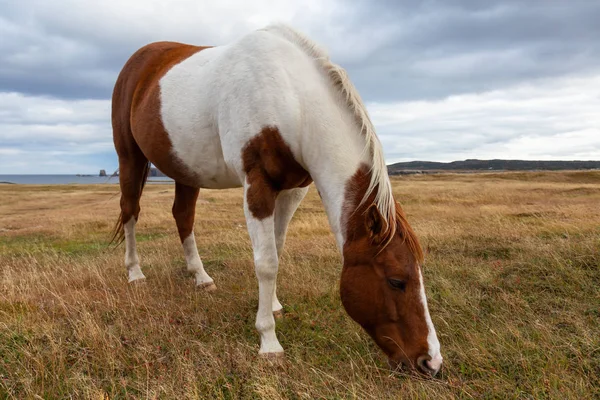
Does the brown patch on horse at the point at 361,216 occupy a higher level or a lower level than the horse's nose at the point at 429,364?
higher

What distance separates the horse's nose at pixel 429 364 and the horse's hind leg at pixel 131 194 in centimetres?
456

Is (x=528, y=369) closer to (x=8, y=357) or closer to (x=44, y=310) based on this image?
(x=8, y=357)

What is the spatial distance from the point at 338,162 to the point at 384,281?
1.05 metres

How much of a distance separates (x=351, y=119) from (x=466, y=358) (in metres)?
2.20

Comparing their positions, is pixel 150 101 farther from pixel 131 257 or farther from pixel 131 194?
pixel 131 257

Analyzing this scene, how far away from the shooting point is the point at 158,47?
6.12 meters

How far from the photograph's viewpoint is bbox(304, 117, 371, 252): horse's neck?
343 centimetres

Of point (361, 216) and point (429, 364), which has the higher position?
point (361, 216)

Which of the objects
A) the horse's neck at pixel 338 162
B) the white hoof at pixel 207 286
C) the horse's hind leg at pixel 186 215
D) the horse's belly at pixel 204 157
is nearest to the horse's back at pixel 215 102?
the horse's belly at pixel 204 157

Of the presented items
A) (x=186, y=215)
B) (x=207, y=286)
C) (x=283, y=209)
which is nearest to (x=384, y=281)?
(x=283, y=209)

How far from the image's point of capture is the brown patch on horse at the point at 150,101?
4.88m

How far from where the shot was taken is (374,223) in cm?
320

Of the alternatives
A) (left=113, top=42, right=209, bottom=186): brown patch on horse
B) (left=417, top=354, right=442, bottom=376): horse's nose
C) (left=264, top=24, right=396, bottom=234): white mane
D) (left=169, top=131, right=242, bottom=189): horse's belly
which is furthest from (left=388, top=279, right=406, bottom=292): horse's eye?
(left=113, top=42, right=209, bottom=186): brown patch on horse

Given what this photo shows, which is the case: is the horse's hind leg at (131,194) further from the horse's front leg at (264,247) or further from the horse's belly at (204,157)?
the horse's front leg at (264,247)
